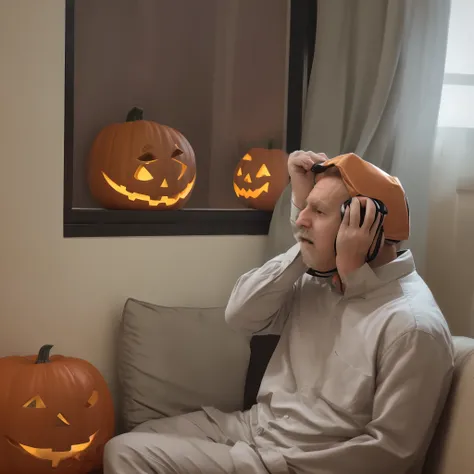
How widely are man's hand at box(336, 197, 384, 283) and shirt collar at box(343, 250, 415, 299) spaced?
0.02m

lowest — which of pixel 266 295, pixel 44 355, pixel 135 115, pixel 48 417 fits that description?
pixel 48 417

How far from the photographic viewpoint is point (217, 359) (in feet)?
7.32

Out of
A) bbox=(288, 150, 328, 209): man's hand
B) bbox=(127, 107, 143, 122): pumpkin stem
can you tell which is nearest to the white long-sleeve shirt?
bbox=(288, 150, 328, 209): man's hand

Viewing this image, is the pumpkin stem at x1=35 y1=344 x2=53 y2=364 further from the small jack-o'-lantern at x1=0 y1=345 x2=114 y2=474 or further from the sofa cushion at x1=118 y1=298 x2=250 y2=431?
the sofa cushion at x1=118 y1=298 x2=250 y2=431

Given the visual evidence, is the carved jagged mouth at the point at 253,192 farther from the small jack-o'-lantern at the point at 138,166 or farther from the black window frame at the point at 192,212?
the small jack-o'-lantern at the point at 138,166

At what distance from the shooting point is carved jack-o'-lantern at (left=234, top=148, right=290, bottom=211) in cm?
256

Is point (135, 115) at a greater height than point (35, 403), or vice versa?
point (135, 115)

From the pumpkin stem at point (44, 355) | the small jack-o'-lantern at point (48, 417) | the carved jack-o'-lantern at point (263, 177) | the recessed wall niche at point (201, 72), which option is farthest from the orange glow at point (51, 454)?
the recessed wall niche at point (201, 72)

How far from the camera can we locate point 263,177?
8.43 feet

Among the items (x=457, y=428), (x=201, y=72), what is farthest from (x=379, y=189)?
(x=201, y=72)

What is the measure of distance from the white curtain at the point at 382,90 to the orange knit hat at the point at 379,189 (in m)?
0.66

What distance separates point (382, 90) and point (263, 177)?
1.73 ft

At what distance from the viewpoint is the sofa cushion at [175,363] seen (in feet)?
7.09

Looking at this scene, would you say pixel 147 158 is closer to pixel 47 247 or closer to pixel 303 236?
pixel 47 247
